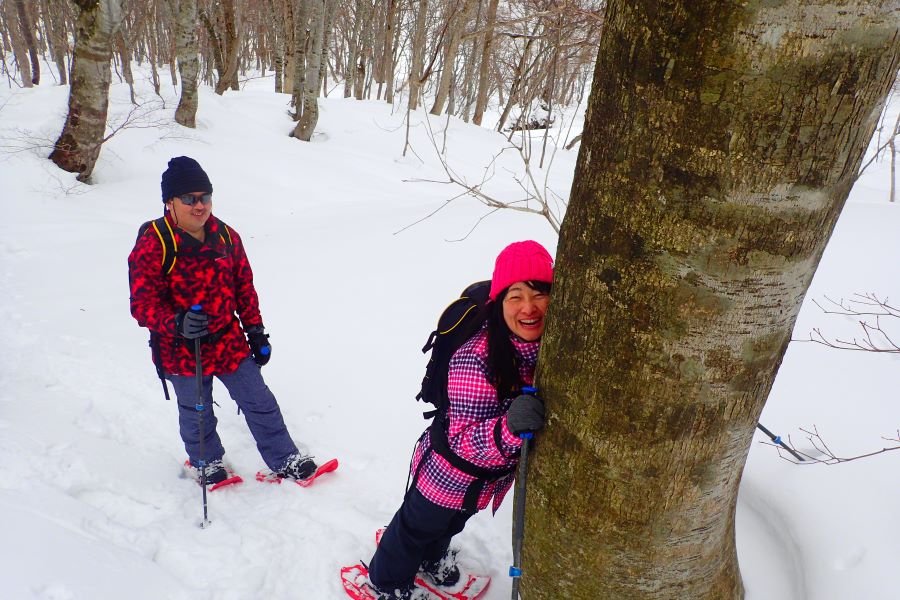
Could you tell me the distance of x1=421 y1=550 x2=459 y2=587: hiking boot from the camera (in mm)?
2355

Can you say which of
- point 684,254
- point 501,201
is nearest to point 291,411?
point 684,254

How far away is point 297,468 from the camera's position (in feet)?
9.80

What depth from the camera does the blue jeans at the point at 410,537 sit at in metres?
2.01

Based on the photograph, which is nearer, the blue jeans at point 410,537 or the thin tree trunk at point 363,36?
the blue jeans at point 410,537

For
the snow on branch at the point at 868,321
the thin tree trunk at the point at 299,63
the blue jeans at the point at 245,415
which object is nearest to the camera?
the blue jeans at the point at 245,415

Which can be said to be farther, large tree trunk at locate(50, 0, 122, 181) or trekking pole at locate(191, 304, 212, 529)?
large tree trunk at locate(50, 0, 122, 181)

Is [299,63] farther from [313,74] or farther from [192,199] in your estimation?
[192,199]

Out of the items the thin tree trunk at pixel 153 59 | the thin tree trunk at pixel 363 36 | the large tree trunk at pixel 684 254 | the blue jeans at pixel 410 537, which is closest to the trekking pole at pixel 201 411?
the blue jeans at pixel 410 537

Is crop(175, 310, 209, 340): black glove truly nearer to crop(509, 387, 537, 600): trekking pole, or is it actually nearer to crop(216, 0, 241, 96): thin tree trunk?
crop(509, 387, 537, 600): trekking pole

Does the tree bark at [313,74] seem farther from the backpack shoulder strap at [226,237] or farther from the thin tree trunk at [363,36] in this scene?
the thin tree trunk at [363,36]

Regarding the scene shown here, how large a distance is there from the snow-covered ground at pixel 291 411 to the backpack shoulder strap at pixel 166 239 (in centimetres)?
116

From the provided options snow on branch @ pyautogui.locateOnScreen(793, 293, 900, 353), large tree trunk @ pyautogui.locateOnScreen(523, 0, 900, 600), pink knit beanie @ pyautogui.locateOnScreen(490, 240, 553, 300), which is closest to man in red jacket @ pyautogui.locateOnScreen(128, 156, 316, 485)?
pink knit beanie @ pyautogui.locateOnScreen(490, 240, 553, 300)

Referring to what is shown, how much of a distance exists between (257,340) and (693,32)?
249 centimetres

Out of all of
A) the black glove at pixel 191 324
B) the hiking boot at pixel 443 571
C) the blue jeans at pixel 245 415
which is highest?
the black glove at pixel 191 324
